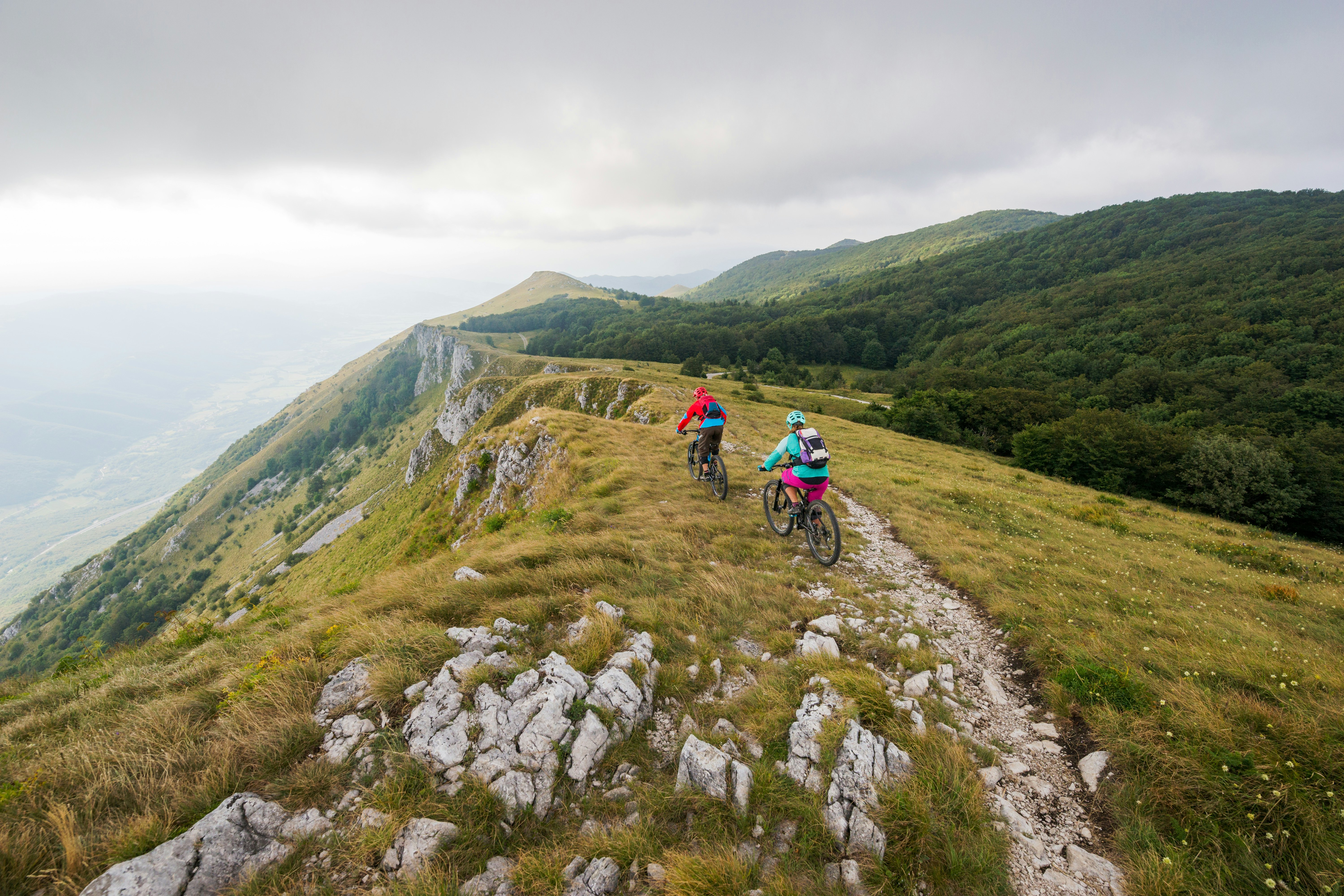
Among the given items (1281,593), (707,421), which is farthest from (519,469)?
(1281,593)

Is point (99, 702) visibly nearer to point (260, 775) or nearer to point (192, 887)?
point (260, 775)

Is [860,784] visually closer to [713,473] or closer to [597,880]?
[597,880]

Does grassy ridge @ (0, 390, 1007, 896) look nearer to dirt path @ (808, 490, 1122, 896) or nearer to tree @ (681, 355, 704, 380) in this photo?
dirt path @ (808, 490, 1122, 896)

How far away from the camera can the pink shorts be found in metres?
10.7

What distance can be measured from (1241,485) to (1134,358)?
9570cm

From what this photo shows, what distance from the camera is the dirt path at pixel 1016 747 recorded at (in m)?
4.14

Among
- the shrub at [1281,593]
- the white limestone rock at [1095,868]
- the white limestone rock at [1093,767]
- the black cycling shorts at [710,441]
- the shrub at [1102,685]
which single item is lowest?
the shrub at [1281,593]

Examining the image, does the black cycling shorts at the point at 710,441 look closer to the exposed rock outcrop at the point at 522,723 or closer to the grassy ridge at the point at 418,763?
the grassy ridge at the point at 418,763

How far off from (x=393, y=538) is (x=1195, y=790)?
223ft

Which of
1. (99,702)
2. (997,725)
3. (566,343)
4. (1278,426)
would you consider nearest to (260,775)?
(99,702)

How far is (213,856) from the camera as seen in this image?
384 cm

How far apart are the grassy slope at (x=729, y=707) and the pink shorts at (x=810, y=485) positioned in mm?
1458

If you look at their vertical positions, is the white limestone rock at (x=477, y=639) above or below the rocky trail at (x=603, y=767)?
above

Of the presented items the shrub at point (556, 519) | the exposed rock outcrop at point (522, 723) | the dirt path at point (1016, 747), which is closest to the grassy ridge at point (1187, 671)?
the dirt path at point (1016, 747)
